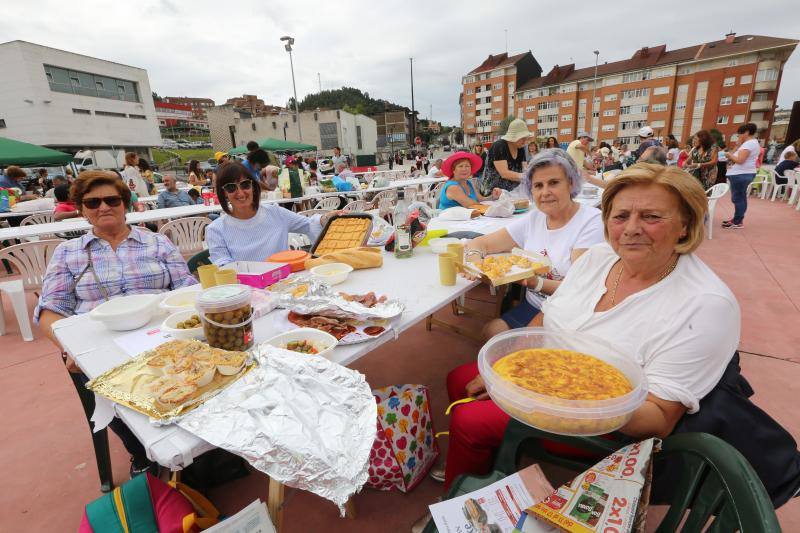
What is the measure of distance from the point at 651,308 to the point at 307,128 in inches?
1933

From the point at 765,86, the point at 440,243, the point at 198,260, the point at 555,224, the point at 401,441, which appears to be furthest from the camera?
the point at 765,86

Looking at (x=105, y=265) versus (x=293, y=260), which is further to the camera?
(x=293, y=260)

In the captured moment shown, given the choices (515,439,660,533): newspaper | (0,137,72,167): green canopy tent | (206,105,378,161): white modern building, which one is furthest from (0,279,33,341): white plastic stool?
(206,105,378,161): white modern building

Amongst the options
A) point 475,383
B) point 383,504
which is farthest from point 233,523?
point 475,383

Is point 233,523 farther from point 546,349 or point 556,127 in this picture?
point 556,127

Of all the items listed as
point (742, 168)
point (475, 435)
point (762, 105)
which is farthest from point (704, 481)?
point (762, 105)

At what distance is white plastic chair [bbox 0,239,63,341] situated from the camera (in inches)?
157

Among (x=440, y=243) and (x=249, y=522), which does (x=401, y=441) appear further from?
(x=440, y=243)

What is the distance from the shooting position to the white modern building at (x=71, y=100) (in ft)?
93.4

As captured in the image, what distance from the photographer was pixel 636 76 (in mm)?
41094

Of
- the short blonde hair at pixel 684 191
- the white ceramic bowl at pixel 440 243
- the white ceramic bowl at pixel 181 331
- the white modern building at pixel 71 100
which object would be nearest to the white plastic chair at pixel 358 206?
the white ceramic bowl at pixel 440 243

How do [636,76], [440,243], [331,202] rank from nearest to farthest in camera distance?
1. [440,243]
2. [331,202]
3. [636,76]

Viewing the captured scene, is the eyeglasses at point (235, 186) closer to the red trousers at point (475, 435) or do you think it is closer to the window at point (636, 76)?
the red trousers at point (475, 435)

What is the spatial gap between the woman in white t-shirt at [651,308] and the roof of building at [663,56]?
4982cm
